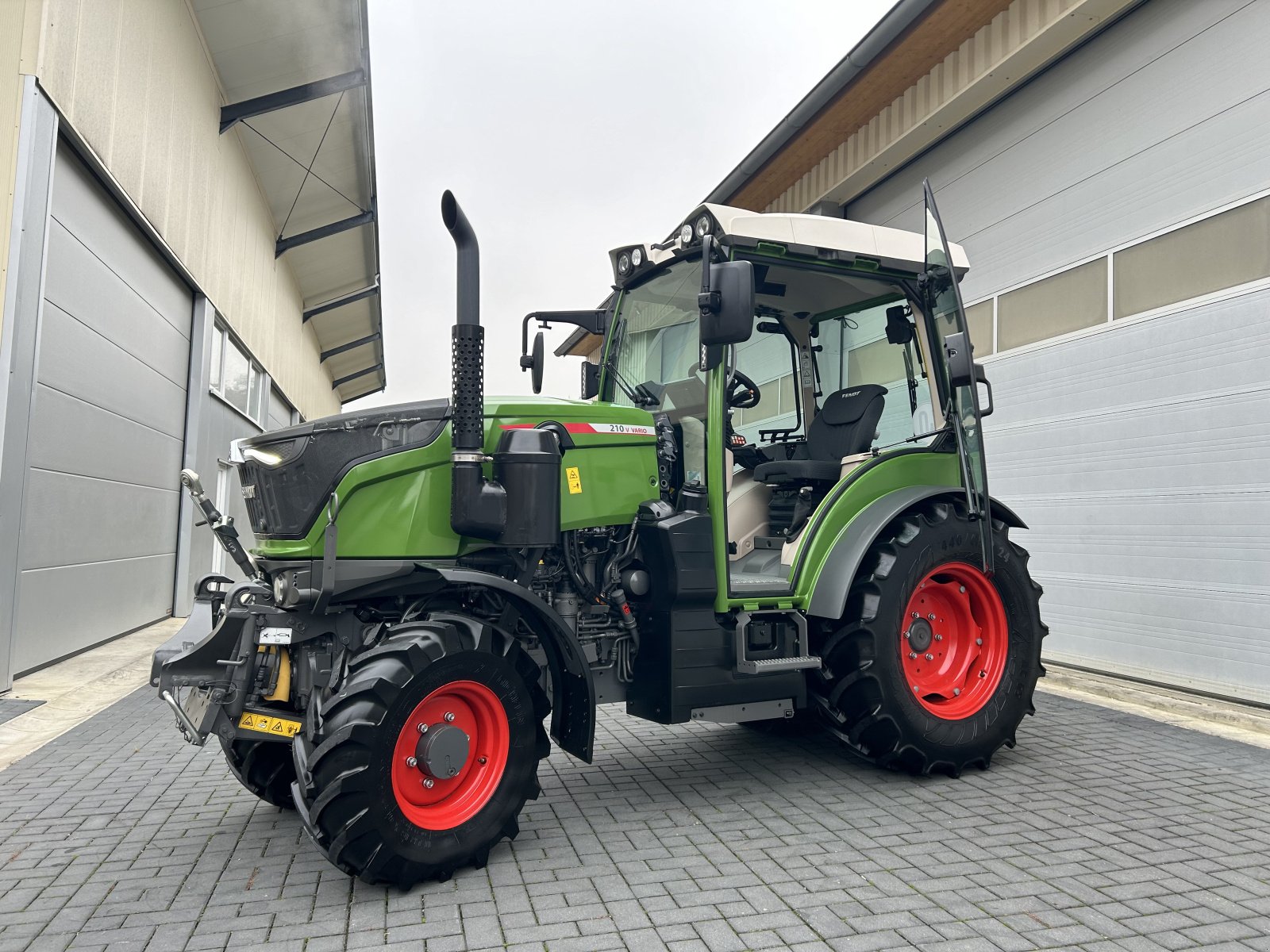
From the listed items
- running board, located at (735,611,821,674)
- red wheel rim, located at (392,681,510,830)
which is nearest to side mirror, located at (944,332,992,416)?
running board, located at (735,611,821,674)

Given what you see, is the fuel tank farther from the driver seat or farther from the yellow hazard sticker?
the driver seat

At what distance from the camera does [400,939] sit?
8.96 ft

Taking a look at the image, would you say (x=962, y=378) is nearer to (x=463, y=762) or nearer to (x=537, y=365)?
(x=537, y=365)

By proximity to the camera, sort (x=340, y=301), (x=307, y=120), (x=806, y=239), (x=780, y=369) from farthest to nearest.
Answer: (x=340, y=301) → (x=307, y=120) → (x=780, y=369) → (x=806, y=239)

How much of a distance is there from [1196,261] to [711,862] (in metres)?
5.37

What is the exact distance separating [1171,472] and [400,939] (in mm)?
5918

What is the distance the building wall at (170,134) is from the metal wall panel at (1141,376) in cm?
750

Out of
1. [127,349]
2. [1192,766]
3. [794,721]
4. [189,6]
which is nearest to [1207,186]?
[1192,766]

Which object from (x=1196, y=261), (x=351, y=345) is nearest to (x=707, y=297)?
(x=1196, y=261)

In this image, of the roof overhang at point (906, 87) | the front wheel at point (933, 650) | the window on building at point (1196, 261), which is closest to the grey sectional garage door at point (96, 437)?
the front wheel at point (933, 650)

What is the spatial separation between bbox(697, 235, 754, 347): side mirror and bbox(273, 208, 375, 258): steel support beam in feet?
51.1

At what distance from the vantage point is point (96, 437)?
7.79 meters

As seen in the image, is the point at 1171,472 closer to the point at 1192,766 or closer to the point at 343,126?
the point at 1192,766

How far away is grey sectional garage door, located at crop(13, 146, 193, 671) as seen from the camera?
6672mm
